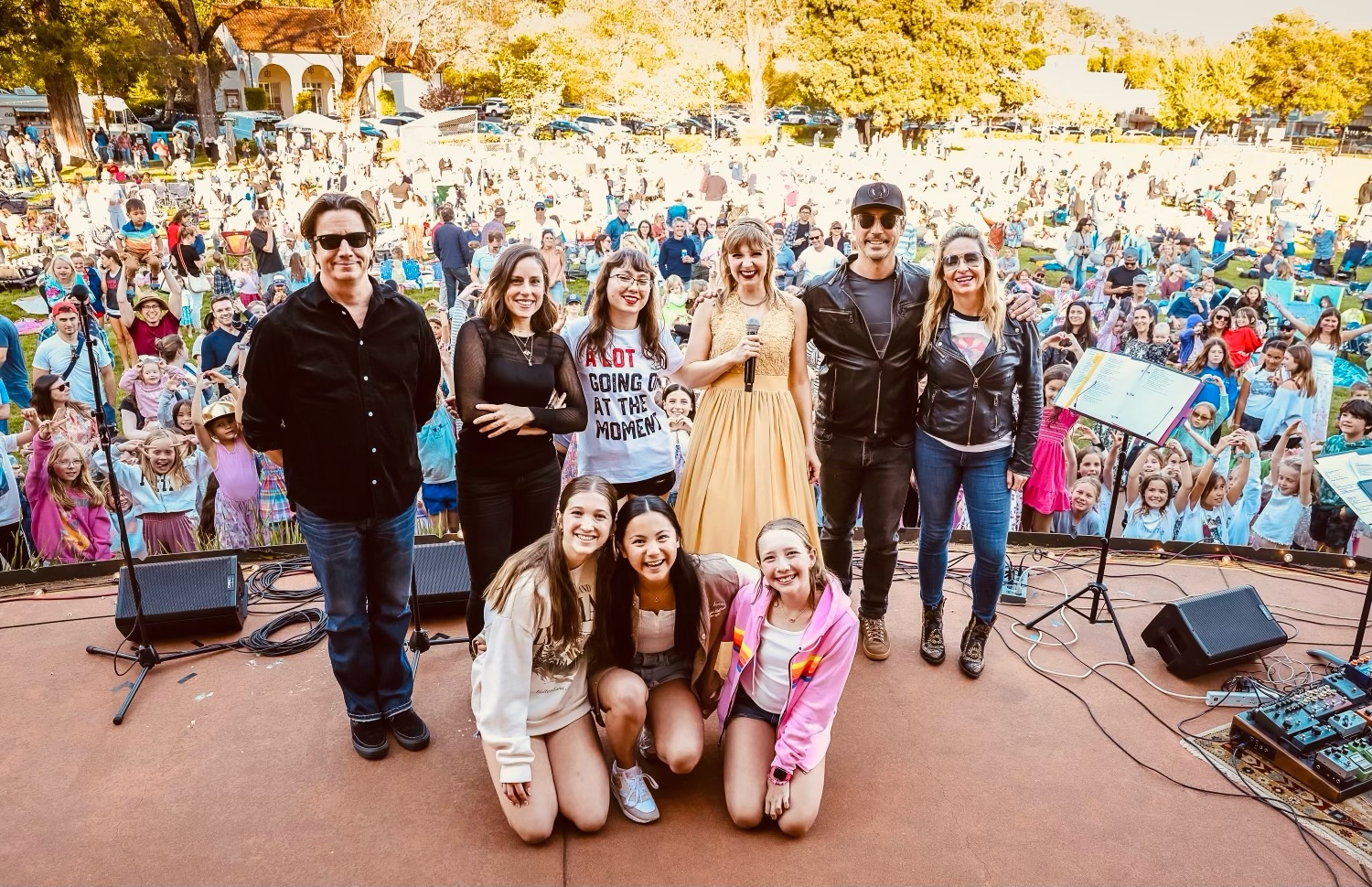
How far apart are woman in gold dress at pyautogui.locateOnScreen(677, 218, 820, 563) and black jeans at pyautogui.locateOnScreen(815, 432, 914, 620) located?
0.17 meters

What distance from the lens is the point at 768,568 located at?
2.52m

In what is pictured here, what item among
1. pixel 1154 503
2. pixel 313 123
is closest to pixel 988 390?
pixel 1154 503

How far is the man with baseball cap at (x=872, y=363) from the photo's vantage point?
3023mm

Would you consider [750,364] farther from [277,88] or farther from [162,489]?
[277,88]

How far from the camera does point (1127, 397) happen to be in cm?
334

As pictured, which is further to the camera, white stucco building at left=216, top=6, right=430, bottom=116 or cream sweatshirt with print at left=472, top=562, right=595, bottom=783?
white stucco building at left=216, top=6, right=430, bottom=116

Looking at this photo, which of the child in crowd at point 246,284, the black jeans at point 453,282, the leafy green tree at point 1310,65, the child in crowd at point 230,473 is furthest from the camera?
the leafy green tree at point 1310,65

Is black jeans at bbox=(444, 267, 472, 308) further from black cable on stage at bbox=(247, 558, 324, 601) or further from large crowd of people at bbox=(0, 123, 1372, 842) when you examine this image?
black cable on stage at bbox=(247, 558, 324, 601)

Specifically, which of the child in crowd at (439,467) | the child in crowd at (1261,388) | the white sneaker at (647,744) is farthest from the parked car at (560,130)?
the white sneaker at (647,744)

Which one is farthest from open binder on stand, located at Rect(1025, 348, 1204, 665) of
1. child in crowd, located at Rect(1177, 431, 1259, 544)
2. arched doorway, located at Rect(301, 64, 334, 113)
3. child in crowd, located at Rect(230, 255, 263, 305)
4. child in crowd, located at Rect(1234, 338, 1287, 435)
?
arched doorway, located at Rect(301, 64, 334, 113)

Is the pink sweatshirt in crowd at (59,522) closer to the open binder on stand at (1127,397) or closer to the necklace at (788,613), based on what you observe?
the necklace at (788,613)

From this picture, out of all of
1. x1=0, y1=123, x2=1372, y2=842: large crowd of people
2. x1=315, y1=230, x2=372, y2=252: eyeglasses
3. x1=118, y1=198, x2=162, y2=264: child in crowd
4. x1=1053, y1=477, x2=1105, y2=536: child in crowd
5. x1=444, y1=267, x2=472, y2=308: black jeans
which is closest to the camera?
x1=315, y1=230, x2=372, y2=252: eyeglasses

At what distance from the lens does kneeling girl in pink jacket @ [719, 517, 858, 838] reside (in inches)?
97.6

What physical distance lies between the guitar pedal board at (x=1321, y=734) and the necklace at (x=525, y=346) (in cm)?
268
